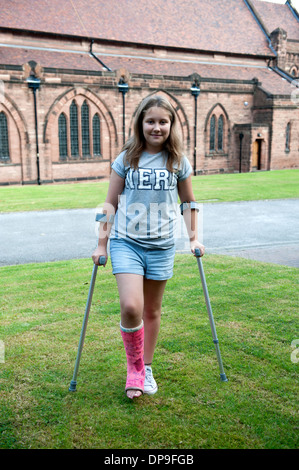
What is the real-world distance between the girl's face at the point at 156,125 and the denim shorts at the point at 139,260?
2.42ft

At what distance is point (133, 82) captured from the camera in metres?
32.0

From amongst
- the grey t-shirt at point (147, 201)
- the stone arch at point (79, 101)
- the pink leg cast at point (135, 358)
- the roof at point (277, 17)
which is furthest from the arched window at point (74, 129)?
the pink leg cast at point (135, 358)

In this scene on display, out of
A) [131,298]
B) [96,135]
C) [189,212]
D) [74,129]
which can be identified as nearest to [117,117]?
[96,135]

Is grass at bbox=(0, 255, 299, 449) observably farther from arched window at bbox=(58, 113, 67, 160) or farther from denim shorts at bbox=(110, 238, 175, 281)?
arched window at bbox=(58, 113, 67, 160)

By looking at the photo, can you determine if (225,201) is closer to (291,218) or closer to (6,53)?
(291,218)

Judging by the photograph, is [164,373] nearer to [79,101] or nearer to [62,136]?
[62,136]

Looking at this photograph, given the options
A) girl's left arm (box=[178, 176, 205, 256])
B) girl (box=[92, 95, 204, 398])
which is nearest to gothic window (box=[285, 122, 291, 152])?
girl's left arm (box=[178, 176, 205, 256])

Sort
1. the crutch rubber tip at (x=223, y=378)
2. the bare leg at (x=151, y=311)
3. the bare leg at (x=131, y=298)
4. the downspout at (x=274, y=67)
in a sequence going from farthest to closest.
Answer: the downspout at (x=274, y=67) → the crutch rubber tip at (x=223, y=378) → the bare leg at (x=151, y=311) → the bare leg at (x=131, y=298)

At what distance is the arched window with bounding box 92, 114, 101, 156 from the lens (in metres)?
32.1

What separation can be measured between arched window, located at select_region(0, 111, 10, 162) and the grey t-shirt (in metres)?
27.1

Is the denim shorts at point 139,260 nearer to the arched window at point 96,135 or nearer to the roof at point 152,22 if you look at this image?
the arched window at point 96,135

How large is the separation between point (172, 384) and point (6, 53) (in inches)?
1213

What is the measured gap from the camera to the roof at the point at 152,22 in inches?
1304

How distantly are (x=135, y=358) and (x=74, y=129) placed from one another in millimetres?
29572
